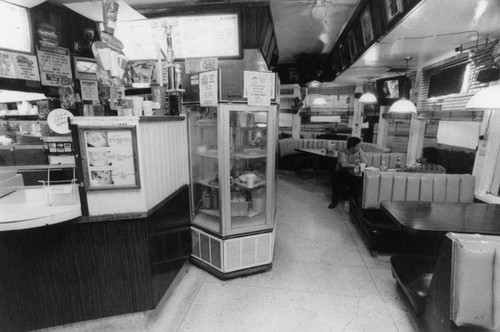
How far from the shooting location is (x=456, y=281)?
1.54 m

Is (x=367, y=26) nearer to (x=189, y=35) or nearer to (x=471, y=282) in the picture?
(x=189, y=35)

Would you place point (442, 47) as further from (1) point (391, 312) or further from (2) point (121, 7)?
(2) point (121, 7)

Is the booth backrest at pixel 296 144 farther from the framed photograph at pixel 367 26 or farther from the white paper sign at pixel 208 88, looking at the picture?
the white paper sign at pixel 208 88

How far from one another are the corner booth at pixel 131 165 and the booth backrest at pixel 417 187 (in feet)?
5.28

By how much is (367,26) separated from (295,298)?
3.44 m

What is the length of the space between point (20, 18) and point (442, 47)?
17.4 ft

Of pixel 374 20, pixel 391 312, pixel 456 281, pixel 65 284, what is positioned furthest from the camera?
pixel 374 20

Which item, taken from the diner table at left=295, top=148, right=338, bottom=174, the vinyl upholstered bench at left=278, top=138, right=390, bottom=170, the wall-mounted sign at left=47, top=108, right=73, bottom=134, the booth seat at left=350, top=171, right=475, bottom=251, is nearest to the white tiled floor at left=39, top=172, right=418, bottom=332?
the booth seat at left=350, top=171, right=475, bottom=251

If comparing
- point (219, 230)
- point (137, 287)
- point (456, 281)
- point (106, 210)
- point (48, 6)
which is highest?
point (48, 6)

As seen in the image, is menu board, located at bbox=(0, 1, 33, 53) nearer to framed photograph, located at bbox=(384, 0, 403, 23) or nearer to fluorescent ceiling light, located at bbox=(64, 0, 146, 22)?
fluorescent ceiling light, located at bbox=(64, 0, 146, 22)

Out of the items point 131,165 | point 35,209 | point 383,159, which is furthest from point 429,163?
point 35,209

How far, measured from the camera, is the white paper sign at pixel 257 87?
8.09 feet

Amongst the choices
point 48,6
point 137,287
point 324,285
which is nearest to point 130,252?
point 137,287

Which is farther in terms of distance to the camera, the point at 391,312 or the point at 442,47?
the point at 442,47
